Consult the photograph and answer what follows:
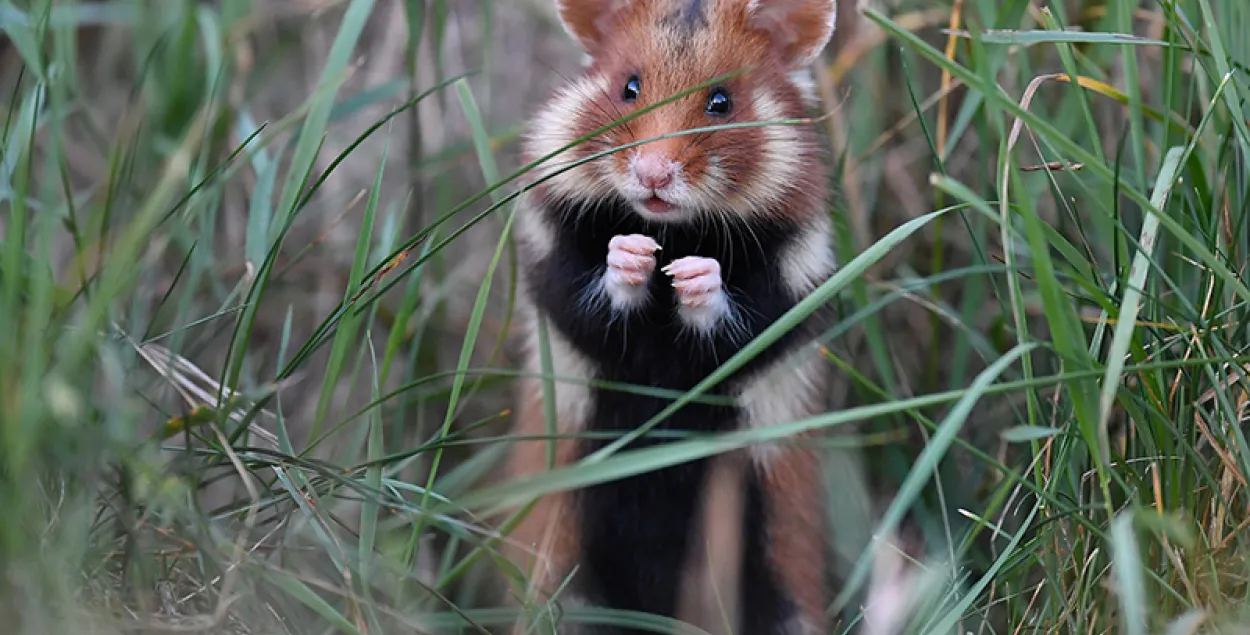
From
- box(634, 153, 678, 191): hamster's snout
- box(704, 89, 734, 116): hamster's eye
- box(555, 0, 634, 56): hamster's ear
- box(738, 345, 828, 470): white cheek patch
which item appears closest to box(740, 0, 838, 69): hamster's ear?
box(704, 89, 734, 116): hamster's eye

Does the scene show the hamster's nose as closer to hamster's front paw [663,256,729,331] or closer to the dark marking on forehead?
hamster's front paw [663,256,729,331]

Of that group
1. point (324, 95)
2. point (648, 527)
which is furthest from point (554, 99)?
point (648, 527)

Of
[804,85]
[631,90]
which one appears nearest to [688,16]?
[631,90]

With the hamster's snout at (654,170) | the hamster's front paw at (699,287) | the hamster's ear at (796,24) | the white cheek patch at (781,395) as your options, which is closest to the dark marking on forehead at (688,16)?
the hamster's ear at (796,24)

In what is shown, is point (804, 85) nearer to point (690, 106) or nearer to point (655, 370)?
point (690, 106)

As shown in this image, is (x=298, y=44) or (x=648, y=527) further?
(x=298, y=44)

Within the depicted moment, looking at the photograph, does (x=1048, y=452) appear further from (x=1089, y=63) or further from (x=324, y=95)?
(x=324, y=95)
